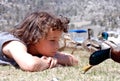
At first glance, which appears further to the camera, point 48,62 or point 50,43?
point 50,43

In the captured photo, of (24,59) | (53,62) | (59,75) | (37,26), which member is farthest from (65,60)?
(59,75)

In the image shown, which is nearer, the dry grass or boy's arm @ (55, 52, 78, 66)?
the dry grass

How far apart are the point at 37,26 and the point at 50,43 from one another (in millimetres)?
235

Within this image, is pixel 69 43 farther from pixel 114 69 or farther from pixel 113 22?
pixel 113 22

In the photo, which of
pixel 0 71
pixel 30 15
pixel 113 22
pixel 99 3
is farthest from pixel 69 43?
pixel 99 3

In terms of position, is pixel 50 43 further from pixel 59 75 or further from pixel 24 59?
pixel 59 75

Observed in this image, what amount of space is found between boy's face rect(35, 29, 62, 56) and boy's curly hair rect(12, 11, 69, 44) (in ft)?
0.13

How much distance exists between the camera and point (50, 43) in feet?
11.8

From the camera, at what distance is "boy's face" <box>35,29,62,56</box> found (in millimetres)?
3594

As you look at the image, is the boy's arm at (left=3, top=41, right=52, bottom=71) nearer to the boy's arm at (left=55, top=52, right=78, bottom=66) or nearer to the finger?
the finger

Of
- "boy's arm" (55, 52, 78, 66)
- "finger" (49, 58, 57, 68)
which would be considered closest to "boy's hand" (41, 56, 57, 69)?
"finger" (49, 58, 57, 68)

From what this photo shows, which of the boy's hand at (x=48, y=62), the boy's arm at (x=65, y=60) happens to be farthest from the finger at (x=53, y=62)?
the boy's arm at (x=65, y=60)

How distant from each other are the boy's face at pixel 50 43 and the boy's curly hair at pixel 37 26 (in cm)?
4

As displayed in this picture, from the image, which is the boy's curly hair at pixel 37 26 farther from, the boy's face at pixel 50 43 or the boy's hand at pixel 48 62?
the boy's hand at pixel 48 62
